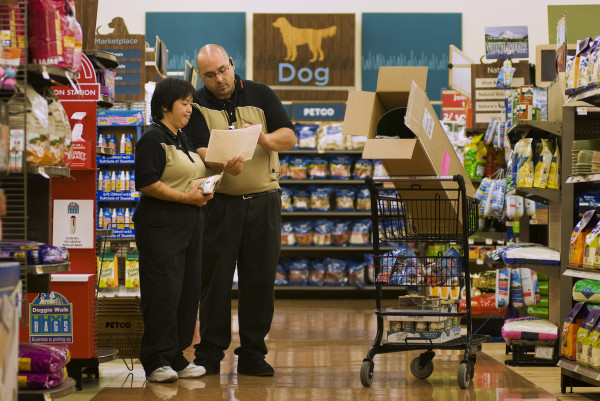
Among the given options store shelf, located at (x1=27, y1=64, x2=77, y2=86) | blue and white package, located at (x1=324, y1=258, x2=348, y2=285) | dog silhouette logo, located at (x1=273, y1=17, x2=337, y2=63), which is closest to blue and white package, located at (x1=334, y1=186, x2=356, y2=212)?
blue and white package, located at (x1=324, y1=258, x2=348, y2=285)

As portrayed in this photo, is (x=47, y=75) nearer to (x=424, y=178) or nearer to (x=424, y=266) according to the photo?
(x=424, y=178)

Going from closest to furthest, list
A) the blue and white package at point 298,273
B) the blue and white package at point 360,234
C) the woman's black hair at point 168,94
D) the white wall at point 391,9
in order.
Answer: the woman's black hair at point 168,94
the blue and white package at point 298,273
the blue and white package at point 360,234
the white wall at point 391,9

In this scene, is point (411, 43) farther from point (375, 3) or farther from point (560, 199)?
point (560, 199)

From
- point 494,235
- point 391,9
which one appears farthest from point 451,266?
point 391,9

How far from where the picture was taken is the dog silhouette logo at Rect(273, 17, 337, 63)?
10.9 metres

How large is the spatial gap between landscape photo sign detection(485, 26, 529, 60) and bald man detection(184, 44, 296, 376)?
2.71 m

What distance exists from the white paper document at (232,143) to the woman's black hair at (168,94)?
246mm

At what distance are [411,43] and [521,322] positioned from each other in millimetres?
6624

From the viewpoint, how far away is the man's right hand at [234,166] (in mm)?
4289

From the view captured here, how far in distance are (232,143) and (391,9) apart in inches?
292

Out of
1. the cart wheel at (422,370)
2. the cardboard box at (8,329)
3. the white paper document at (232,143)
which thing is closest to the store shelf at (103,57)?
the white paper document at (232,143)

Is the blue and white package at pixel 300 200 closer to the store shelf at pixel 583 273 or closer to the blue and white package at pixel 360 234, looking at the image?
the blue and white package at pixel 360 234

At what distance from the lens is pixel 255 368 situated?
14.9 feet

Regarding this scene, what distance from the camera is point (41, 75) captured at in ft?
10.5
